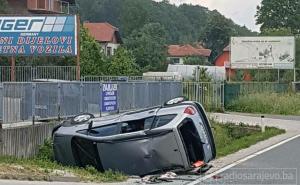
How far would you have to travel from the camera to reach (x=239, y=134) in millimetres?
28125

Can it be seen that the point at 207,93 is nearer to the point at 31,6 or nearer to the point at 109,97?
the point at 109,97

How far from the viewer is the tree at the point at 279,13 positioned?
118250mm

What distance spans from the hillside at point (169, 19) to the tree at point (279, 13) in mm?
14743

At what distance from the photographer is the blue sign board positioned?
21.7 meters

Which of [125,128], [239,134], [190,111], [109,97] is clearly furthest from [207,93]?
[190,111]

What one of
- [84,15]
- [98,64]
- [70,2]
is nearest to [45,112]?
[98,64]

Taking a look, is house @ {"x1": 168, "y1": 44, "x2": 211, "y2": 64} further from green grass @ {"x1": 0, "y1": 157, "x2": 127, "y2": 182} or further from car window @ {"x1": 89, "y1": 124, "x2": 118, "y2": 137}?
green grass @ {"x1": 0, "y1": 157, "x2": 127, "y2": 182}

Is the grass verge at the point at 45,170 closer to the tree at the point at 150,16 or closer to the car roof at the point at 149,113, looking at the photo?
the car roof at the point at 149,113

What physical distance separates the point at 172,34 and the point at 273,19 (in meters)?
64.2

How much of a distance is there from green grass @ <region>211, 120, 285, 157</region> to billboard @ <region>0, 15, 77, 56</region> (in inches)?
308

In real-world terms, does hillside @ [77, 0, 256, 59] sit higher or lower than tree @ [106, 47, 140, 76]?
higher

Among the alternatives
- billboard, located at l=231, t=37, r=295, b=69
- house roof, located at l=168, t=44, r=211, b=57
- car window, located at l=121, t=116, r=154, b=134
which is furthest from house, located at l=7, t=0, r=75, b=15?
house roof, located at l=168, t=44, r=211, b=57

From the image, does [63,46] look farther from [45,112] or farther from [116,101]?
[45,112]

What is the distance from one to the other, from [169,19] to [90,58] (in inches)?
5079
